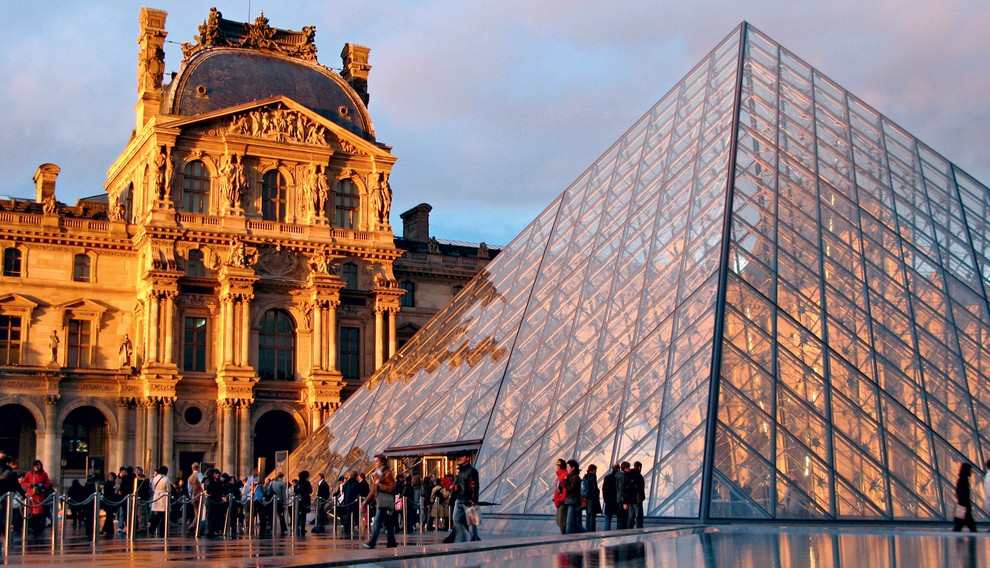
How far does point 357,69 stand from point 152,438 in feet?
59.6

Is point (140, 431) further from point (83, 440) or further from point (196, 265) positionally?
point (196, 265)

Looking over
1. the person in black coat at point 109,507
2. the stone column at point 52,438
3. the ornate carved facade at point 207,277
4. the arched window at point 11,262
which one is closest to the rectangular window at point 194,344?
the ornate carved facade at point 207,277

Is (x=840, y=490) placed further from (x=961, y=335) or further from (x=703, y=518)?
(x=961, y=335)

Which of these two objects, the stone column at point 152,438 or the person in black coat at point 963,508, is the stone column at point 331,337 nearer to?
the stone column at point 152,438

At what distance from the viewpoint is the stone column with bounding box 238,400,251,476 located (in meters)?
44.2

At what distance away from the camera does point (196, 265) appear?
45.3 meters

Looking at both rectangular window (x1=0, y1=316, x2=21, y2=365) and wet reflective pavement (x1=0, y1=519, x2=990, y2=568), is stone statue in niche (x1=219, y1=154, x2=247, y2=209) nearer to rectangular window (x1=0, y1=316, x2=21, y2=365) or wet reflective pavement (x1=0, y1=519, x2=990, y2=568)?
rectangular window (x1=0, y1=316, x2=21, y2=365)

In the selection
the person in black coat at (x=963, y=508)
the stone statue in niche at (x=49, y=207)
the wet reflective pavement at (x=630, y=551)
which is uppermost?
the stone statue in niche at (x=49, y=207)

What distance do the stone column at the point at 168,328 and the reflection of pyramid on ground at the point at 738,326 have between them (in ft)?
52.9

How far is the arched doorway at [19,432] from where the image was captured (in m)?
44.0

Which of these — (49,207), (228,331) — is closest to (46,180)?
(49,207)

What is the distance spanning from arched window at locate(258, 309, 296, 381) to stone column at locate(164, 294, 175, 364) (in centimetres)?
345

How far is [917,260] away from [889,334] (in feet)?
9.13

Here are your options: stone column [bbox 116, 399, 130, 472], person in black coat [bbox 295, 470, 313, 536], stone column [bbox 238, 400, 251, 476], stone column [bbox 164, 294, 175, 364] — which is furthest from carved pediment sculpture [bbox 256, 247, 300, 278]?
person in black coat [bbox 295, 470, 313, 536]
